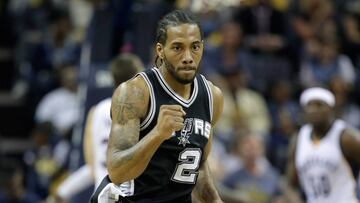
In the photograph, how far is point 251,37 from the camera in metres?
13.5

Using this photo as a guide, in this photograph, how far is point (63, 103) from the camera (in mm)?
13008

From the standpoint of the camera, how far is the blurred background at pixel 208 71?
10.7m

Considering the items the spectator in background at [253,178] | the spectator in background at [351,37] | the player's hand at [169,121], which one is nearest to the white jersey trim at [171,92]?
the player's hand at [169,121]

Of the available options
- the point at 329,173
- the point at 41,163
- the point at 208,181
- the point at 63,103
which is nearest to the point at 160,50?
the point at 208,181

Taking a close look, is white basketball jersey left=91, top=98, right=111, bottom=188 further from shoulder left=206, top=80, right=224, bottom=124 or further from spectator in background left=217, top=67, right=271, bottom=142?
spectator in background left=217, top=67, right=271, bottom=142

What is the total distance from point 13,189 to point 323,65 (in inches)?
185

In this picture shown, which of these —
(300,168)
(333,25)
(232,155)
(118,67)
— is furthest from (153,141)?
(333,25)

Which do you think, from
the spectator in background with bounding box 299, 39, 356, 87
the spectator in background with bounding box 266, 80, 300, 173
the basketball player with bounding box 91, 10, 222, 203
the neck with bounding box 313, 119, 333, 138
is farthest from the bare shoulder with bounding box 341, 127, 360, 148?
the spectator in background with bounding box 299, 39, 356, 87

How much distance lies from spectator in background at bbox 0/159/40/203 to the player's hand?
6.46m

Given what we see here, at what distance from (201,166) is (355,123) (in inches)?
280

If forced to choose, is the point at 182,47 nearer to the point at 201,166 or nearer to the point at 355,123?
the point at 201,166

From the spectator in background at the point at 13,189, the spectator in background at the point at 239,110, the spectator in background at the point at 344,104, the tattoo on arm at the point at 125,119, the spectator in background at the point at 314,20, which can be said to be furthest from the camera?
the spectator in background at the point at 314,20

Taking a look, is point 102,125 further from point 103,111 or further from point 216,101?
point 216,101

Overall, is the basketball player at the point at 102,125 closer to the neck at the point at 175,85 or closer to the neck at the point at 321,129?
the neck at the point at 321,129
